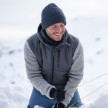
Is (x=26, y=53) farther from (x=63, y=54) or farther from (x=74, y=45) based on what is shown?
(x=74, y=45)

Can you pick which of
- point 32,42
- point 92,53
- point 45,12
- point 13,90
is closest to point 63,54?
point 32,42

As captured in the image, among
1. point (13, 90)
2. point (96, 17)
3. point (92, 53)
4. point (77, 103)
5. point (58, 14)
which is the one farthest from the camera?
point (96, 17)

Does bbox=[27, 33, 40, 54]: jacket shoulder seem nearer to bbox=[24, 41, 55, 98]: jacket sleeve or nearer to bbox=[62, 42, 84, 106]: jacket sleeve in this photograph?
bbox=[24, 41, 55, 98]: jacket sleeve

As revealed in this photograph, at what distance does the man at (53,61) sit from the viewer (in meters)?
1.74

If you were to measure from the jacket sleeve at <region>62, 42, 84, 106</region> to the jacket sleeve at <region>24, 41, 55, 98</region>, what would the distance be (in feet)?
0.78

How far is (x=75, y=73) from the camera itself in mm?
1956

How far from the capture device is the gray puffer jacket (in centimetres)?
183

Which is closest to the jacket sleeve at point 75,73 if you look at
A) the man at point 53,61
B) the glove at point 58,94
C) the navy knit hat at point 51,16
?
the man at point 53,61

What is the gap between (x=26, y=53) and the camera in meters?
1.92

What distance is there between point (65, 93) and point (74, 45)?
55 cm

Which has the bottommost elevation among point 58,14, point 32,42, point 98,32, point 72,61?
point 98,32

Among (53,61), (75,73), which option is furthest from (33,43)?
(75,73)

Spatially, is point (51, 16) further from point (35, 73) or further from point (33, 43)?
point (35, 73)

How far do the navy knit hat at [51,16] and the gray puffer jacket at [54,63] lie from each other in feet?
0.63
